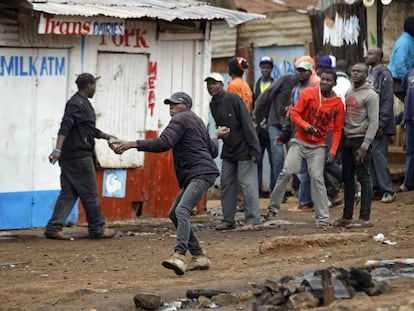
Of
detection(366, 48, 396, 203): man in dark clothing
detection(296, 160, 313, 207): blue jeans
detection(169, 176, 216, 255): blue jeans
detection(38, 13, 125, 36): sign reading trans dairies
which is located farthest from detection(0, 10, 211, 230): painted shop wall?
detection(169, 176, 216, 255): blue jeans

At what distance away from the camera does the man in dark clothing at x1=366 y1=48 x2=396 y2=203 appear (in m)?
15.6

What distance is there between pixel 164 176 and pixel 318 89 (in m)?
3.31

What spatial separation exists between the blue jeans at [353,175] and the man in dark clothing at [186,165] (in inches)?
111

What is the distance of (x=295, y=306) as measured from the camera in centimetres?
809

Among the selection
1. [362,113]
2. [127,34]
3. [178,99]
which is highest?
[127,34]

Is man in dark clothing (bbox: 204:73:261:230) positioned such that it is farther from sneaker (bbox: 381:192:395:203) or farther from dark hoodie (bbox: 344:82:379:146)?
sneaker (bbox: 381:192:395:203)

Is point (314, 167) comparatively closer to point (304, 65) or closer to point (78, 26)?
point (304, 65)

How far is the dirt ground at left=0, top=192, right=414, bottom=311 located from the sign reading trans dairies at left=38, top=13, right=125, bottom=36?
257 centimetres

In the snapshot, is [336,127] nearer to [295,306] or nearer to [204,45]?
[204,45]

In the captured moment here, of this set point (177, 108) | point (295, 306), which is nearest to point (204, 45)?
point (177, 108)

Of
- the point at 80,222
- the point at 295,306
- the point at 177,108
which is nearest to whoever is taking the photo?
the point at 295,306

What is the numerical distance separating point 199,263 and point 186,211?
0.57 meters

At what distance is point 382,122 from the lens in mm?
15711

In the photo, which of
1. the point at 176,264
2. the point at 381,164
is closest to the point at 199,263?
the point at 176,264
